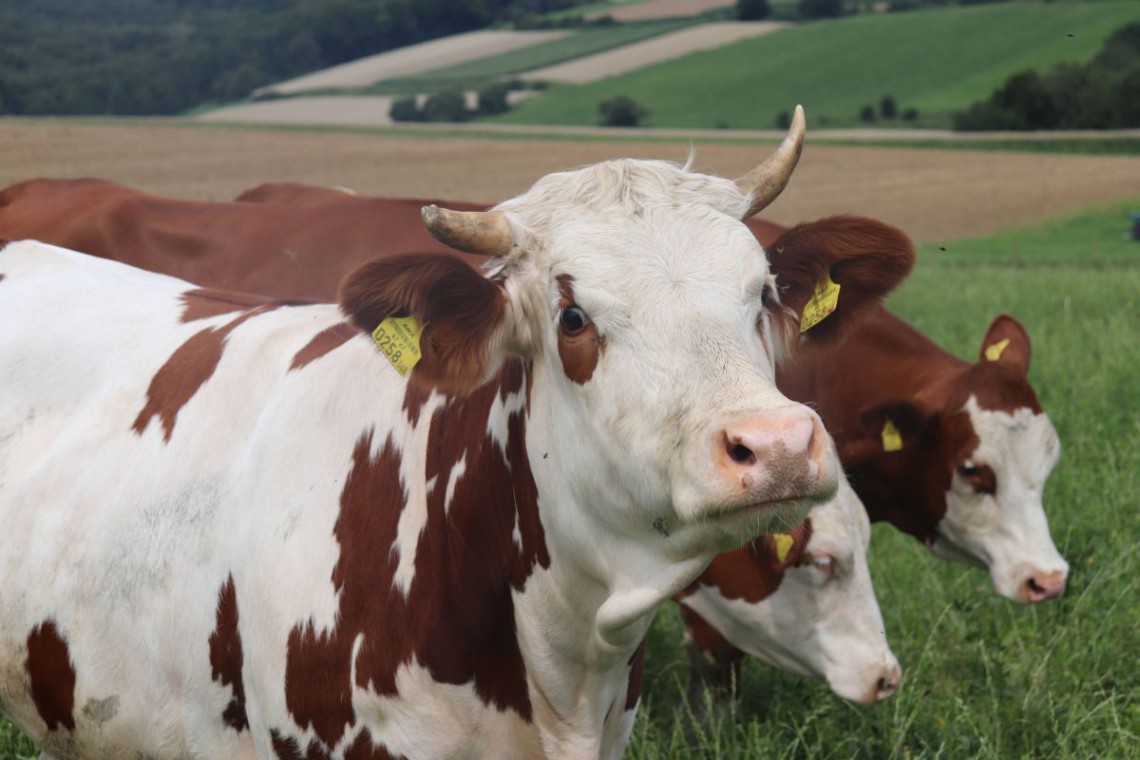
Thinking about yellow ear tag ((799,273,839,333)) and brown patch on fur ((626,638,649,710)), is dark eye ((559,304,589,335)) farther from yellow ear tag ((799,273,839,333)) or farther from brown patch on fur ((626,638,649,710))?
brown patch on fur ((626,638,649,710))

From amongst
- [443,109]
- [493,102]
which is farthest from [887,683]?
[493,102]

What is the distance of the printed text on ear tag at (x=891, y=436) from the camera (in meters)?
6.02

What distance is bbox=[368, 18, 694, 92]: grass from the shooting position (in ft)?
193

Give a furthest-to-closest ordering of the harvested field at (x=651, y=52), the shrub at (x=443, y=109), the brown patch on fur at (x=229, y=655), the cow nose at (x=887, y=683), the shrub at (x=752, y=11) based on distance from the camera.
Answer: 1. the shrub at (x=752, y=11)
2. the harvested field at (x=651, y=52)
3. the shrub at (x=443, y=109)
4. the cow nose at (x=887, y=683)
5. the brown patch on fur at (x=229, y=655)

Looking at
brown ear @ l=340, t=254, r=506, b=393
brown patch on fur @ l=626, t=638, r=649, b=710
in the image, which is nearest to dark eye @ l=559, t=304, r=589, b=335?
brown ear @ l=340, t=254, r=506, b=393

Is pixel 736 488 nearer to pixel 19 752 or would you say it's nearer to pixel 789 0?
pixel 19 752

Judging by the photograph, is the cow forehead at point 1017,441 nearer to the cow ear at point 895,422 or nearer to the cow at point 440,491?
the cow ear at point 895,422

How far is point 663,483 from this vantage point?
2500mm

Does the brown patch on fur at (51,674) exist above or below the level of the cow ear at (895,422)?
above

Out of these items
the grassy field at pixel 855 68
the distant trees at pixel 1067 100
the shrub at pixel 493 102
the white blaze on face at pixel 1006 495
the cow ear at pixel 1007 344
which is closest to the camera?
the white blaze on face at pixel 1006 495

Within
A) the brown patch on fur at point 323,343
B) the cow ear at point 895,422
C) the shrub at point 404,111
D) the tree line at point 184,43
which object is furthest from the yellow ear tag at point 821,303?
the shrub at point 404,111

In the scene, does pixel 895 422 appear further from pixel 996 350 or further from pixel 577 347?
pixel 577 347

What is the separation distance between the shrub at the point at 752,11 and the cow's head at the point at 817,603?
66.8 metres

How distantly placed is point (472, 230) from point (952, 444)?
3842 mm
